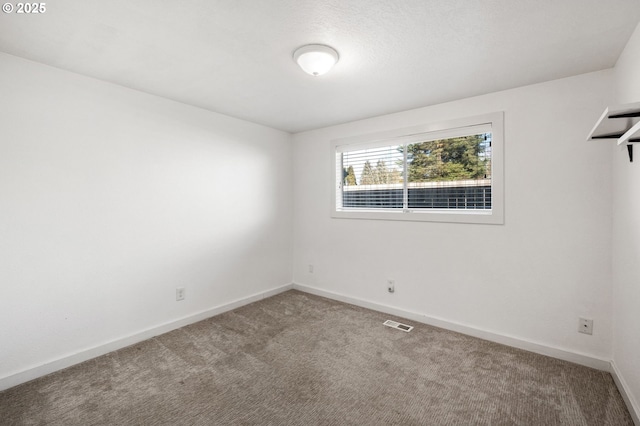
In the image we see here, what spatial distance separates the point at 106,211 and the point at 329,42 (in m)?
2.29

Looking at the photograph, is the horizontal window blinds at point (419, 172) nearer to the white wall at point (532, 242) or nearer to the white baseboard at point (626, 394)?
the white wall at point (532, 242)

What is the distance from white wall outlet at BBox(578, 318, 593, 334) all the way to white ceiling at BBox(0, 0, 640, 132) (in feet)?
6.43

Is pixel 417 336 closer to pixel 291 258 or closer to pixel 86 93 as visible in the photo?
pixel 291 258

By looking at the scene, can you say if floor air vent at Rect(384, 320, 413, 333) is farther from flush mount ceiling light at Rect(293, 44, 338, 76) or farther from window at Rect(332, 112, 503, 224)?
flush mount ceiling light at Rect(293, 44, 338, 76)

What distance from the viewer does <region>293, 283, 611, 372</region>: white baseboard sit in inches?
91.0

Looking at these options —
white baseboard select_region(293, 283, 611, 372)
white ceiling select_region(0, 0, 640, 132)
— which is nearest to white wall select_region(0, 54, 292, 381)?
white ceiling select_region(0, 0, 640, 132)

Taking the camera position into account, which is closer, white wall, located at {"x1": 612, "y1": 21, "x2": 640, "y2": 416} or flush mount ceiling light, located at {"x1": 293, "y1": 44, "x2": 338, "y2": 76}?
white wall, located at {"x1": 612, "y1": 21, "x2": 640, "y2": 416}

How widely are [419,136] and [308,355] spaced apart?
2485 mm

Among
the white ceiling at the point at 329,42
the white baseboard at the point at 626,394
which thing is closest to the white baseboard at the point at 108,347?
the white ceiling at the point at 329,42

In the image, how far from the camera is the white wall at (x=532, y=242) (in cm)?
231

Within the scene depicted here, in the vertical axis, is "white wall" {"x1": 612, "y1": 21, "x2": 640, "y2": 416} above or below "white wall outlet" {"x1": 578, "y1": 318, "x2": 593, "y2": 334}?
Result: above

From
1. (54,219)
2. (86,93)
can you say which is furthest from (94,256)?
(86,93)
